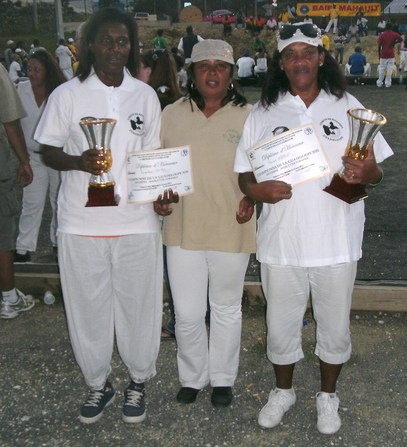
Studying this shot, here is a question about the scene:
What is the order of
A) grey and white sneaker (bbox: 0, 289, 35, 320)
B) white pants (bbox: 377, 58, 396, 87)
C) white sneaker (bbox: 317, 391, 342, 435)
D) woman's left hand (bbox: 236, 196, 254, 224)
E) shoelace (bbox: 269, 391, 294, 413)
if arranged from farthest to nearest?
white pants (bbox: 377, 58, 396, 87) < grey and white sneaker (bbox: 0, 289, 35, 320) < shoelace (bbox: 269, 391, 294, 413) < white sneaker (bbox: 317, 391, 342, 435) < woman's left hand (bbox: 236, 196, 254, 224)

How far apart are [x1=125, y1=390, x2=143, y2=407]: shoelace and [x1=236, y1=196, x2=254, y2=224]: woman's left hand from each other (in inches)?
47.1

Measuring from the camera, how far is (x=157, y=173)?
304 centimetres

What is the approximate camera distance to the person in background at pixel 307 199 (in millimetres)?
2869

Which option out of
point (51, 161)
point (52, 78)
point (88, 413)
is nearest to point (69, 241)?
point (51, 161)

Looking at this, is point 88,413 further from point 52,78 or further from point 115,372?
point 52,78

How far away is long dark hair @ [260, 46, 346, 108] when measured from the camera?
2.93 m

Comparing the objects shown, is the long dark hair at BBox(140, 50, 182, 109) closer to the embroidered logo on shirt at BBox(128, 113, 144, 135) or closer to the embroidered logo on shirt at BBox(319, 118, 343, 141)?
the embroidered logo on shirt at BBox(128, 113, 144, 135)

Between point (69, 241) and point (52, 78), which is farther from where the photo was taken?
point (52, 78)

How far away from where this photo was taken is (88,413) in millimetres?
3371

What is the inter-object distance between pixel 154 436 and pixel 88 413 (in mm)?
406

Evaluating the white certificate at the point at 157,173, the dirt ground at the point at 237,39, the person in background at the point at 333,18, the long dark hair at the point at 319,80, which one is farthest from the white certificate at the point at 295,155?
the person in background at the point at 333,18

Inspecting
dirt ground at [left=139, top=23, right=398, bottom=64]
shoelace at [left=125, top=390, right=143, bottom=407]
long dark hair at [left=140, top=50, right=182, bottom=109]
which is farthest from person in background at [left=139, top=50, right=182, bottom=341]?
dirt ground at [left=139, top=23, right=398, bottom=64]

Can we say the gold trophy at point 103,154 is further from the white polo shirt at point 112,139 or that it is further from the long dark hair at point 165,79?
the long dark hair at point 165,79

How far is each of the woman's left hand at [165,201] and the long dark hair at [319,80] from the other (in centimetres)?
65
